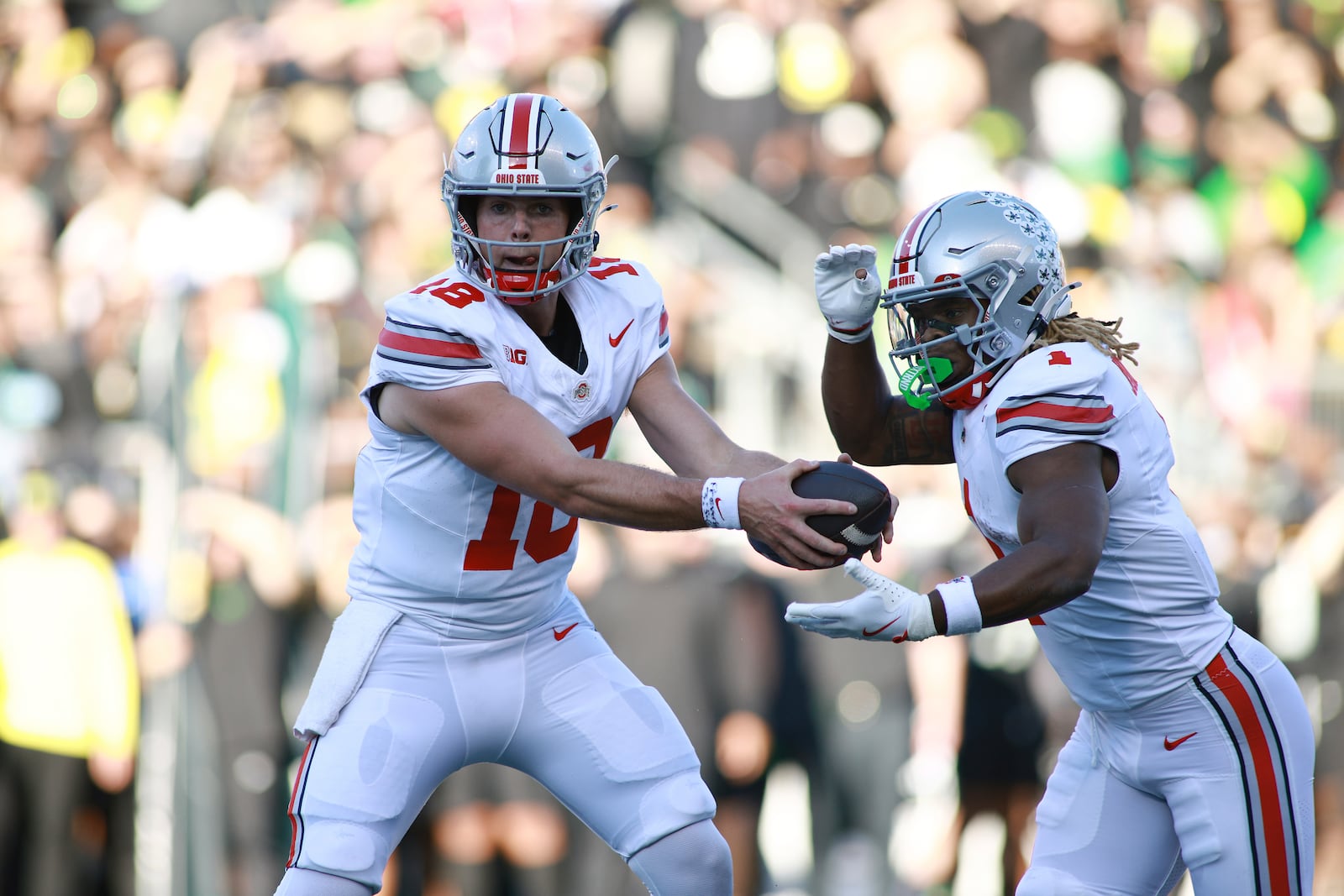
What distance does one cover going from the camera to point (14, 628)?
5148 mm

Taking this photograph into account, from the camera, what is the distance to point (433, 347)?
262 centimetres

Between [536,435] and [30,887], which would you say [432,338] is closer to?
[536,435]

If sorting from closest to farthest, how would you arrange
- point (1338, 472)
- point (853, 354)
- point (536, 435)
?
point (536, 435) < point (853, 354) < point (1338, 472)

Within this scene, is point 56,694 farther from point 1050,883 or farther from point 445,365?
point 1050,883

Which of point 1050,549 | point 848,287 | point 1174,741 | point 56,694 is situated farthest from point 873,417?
point 56,694

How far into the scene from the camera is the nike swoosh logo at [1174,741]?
258 centimetres

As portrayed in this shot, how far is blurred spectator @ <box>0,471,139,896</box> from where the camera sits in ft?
16.4

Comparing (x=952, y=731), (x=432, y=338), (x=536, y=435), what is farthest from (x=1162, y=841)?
(x=952, y=731)

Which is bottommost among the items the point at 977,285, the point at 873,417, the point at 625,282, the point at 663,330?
the point at 873,417

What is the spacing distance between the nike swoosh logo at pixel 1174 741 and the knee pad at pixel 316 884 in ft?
4.97

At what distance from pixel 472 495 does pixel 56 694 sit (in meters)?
3.09

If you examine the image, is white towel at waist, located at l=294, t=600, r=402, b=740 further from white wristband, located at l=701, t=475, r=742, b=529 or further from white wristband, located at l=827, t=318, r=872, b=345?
white wristband, located at l=827, t=318, r=872, b=345

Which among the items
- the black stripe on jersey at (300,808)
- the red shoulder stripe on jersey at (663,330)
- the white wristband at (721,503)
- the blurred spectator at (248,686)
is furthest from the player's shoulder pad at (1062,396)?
the blurred spectator at (248,686)

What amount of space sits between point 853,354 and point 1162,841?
3.70 ft
